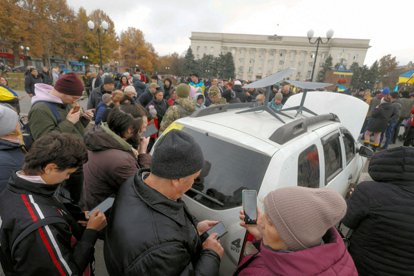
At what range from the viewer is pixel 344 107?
15.4 feet

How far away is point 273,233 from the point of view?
1085mm

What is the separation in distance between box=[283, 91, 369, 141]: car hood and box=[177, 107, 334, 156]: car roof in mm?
2288

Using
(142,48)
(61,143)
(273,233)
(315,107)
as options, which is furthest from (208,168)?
(142,48)

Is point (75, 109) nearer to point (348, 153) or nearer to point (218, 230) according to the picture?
point (218, 230)

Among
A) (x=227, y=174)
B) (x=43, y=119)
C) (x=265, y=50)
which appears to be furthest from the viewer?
(x=265, y=50)

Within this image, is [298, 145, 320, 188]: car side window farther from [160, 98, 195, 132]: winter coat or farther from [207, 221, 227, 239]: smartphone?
[160, 98, 195, 132]: winter coat

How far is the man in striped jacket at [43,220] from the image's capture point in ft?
3.86

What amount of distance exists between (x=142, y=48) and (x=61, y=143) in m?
60.9

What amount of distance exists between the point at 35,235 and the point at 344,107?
5.29 m

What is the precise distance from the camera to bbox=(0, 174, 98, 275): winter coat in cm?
117

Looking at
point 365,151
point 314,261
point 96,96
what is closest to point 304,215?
point 314,261

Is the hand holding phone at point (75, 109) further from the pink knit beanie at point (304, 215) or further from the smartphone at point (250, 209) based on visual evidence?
the pink knit beanie at point (304, 215)

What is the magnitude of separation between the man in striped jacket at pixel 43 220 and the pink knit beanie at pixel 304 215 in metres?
1.17

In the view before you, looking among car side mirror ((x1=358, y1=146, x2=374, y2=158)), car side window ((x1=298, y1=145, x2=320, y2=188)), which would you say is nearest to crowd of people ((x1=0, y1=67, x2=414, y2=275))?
car side window ((x1=298, y1=145, x2=320, y2=188))
